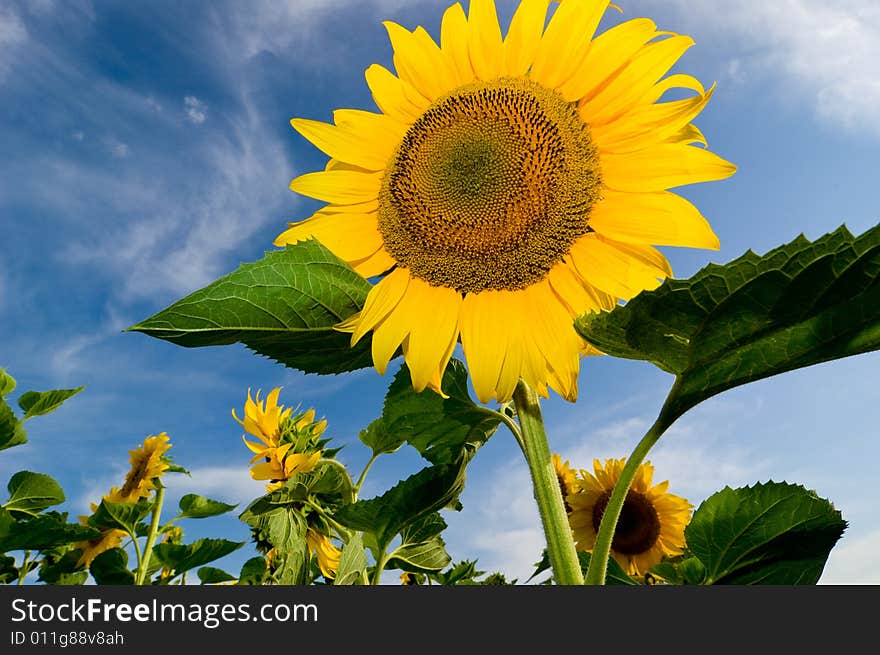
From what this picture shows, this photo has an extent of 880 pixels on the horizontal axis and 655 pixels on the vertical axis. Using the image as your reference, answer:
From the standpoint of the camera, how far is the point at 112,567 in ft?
12.8

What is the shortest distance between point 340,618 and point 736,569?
3.19 ft

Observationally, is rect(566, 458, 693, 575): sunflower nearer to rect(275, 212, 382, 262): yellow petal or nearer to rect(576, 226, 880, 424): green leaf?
rect(275, 212, 382, 262): yellow petal

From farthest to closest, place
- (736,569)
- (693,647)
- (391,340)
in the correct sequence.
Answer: (736,569), (391,340), (693,647)

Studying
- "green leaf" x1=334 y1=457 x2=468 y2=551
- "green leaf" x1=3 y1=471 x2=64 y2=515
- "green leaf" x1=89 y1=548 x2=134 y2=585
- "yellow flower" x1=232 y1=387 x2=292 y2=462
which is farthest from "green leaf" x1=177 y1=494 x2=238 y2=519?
"green leaf" x1=334 y1=457 x2=468 y2=551

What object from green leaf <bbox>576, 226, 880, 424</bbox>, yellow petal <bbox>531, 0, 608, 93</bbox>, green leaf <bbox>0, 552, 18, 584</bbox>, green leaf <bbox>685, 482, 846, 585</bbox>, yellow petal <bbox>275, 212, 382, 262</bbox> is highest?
green leaf <bbox>0, 552, 18, 584</bbox>

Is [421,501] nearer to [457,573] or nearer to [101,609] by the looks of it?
[101,609]

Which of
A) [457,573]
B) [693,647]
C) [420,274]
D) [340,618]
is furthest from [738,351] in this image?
[457,573]

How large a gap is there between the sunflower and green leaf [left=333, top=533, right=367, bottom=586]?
1.81 m

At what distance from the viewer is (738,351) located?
1105mm

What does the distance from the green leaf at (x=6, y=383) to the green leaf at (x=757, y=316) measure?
3.24 m

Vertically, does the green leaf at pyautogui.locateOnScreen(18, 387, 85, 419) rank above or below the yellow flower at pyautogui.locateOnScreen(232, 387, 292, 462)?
above

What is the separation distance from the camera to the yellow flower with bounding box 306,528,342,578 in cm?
265

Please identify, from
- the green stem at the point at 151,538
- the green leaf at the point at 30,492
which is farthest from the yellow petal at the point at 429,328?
the green leaf at the point at 30,492

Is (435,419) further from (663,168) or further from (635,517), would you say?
(635,517)
